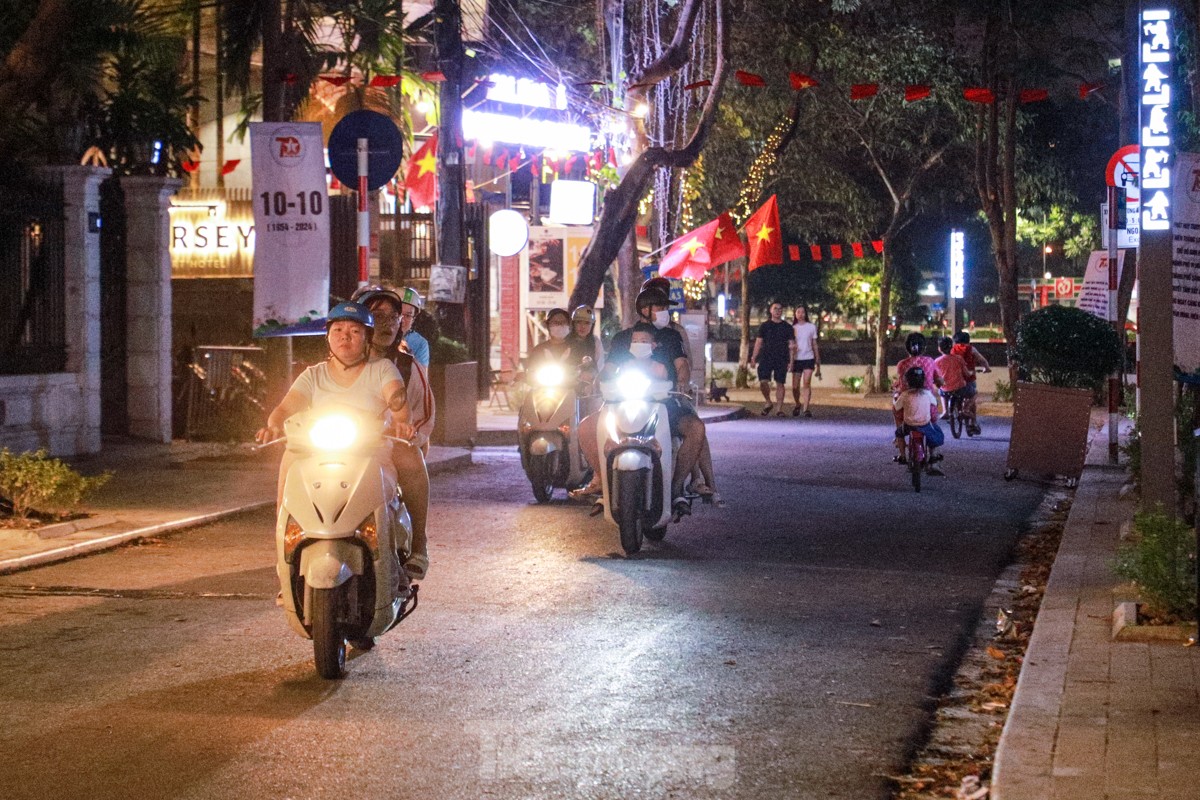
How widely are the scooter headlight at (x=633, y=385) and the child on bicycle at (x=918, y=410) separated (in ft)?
19.0

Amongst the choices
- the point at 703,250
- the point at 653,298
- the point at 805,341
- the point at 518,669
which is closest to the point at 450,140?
the point at 703,250

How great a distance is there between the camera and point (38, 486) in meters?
11.4

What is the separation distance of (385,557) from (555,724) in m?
1.25

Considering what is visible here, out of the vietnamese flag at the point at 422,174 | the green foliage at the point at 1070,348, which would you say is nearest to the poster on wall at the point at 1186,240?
the green foliage at the point at 1070,348

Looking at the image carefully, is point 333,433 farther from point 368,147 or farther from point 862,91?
point 862,91

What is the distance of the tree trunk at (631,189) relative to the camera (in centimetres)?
2327

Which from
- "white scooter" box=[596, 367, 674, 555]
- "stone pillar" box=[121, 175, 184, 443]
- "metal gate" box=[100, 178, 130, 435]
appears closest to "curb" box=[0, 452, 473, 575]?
"white scooter" box=[596, 367, 674, 555]

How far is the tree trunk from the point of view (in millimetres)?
23266

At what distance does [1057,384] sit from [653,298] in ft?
25.4

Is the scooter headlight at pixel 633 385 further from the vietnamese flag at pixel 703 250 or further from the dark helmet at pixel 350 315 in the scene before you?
the vietnamese flag at pixel 703 250

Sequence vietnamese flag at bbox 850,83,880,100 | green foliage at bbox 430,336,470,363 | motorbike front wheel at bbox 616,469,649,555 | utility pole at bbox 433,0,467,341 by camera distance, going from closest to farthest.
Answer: motorbike front wheel at bbox 616,469,649,555, utility pole at bbox 433,0,467,341, green foliage at bbox 430,336,470,363, vietnamese flag at bbox 850,83,880,100

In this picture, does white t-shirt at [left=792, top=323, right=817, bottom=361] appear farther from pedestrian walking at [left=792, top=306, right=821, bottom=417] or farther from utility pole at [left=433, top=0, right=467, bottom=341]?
utility pole at [left=433, top=0, right=467, bottom=341]

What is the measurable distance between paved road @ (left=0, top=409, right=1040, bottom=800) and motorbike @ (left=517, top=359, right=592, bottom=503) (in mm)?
1482

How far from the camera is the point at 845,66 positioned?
119 feet
